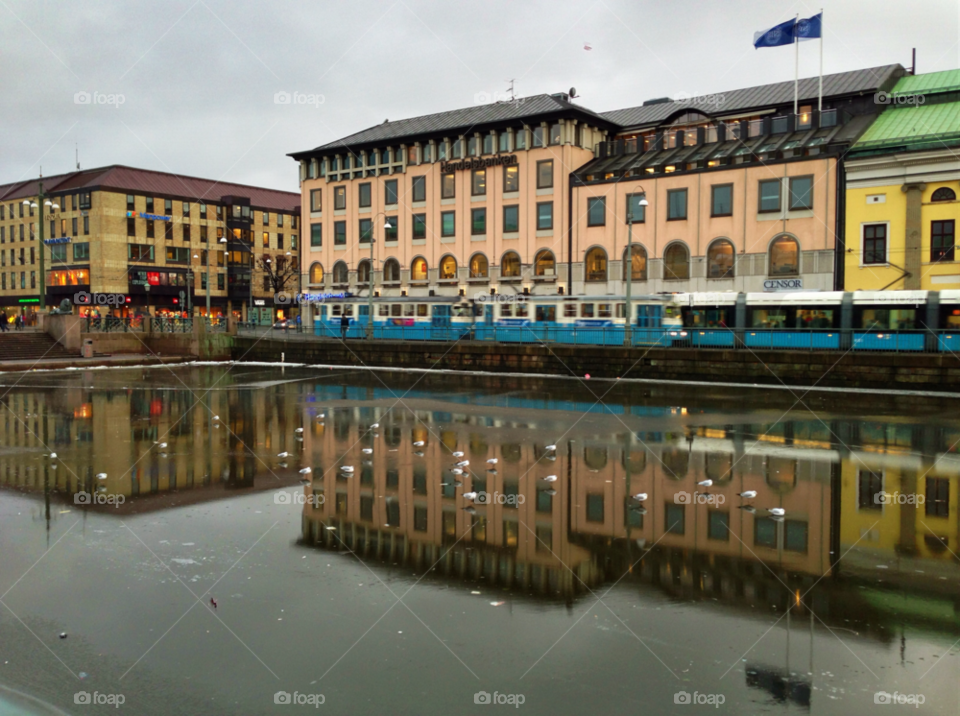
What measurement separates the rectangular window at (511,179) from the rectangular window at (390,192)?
32.8 feet

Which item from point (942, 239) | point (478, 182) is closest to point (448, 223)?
point (478, 182)

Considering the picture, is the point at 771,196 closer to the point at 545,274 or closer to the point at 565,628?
the point at 545,274

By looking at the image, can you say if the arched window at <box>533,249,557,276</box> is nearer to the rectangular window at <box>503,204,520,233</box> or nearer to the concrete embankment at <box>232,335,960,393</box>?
the rectangular window at <box>503,204,520,233</box>

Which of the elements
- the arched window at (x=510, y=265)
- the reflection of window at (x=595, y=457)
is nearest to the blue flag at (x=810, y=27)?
the arched window at (x=510, y=265)

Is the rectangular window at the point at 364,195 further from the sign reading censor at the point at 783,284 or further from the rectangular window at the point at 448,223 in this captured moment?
the sign reading censor at the point at 783,284

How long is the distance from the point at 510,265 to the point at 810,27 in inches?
918

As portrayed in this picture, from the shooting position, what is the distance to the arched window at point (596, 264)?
48.9m

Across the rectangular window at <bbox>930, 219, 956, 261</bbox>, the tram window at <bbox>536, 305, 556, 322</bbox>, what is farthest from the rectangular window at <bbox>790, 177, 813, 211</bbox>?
the tram window at <bbox>536, 305, 556, 322</bbox>

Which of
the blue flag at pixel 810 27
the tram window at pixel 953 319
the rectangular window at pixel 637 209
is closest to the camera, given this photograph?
the tram window at pixel 953 319

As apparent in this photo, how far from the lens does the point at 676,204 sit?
151 ft

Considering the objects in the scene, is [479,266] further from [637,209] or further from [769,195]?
[769,195]

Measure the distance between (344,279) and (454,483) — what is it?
51076mm

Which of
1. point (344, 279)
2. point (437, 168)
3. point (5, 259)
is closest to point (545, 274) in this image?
point (437, 168)

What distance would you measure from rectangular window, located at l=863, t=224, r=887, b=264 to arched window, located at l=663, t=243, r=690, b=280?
9873 millimetres
